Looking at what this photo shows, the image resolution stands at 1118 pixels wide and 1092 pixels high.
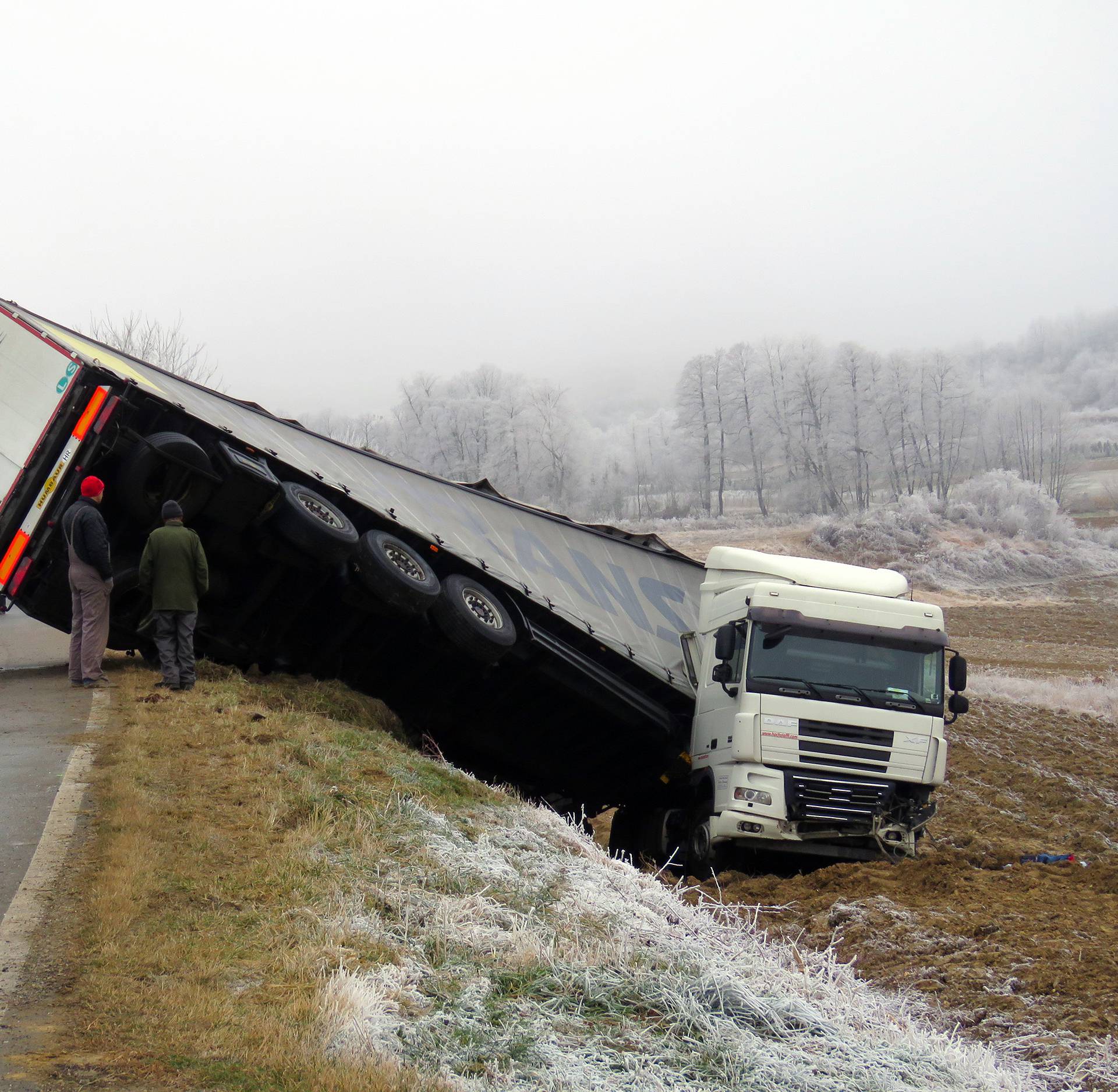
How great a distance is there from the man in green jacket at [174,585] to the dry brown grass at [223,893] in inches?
20.8

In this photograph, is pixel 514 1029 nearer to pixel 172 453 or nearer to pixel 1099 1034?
pixel 1099 1034

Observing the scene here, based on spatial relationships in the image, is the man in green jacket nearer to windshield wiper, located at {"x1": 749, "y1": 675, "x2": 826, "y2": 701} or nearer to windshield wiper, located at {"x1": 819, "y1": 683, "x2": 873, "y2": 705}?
windshield wiper, located at {"x1": 749, "y1": 675, "x2": 826, "y2": 701}

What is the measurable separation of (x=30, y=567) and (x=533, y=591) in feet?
15.5

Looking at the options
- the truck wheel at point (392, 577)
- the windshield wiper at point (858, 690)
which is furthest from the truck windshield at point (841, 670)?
the truck wheel at point (392, 577)

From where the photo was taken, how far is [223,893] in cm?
514

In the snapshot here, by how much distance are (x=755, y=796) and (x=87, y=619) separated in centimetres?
614

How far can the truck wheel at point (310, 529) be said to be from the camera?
33.1 feet

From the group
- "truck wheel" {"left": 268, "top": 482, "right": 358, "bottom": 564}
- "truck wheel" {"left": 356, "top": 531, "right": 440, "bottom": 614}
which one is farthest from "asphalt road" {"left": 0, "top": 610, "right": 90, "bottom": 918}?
"truck wheel" {"left": 356, "top": 531, "right": 440, "bottom": 614}

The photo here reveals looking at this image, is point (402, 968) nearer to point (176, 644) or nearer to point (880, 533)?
point (176, 644)

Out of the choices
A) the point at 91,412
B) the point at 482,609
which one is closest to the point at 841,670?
the point at 482,609

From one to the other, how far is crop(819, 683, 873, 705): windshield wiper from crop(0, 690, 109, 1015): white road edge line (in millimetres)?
6489

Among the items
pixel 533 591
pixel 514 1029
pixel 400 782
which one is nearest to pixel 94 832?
pixel 400 782

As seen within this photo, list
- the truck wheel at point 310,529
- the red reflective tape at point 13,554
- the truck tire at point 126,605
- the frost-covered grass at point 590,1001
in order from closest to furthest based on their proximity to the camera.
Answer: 1. the frost-covered grass at point 590,1001
2. the red reflective tape at point 13,554
3. the truck wheel at point 310,529
4. the truck tire at point 126,605

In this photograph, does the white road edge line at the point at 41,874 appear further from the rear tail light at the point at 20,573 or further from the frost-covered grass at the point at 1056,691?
the frost-covered grass at the point at 1056,691
